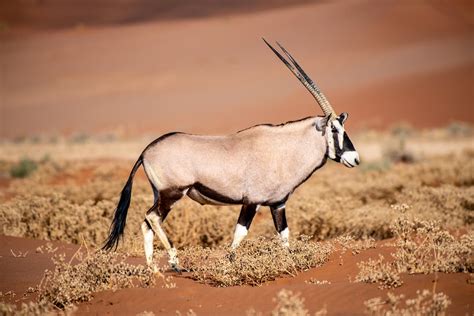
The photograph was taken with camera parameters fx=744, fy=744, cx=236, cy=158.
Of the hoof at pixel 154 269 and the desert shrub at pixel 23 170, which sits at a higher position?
the desert shrub at pixel 23 170

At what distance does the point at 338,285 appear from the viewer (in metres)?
7.12

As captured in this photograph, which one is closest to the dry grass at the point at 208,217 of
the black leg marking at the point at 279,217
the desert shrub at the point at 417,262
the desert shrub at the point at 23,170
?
the black leg marking at the point at 279,217

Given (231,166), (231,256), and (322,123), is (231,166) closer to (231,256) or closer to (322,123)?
(231,256)

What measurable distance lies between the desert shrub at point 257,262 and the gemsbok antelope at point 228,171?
246 mm

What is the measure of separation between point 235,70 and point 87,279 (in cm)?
6320

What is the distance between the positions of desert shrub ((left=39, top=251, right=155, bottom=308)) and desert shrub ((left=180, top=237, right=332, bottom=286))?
0.67 m

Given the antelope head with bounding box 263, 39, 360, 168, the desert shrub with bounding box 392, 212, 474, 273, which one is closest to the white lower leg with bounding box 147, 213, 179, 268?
the antelope head with bounding box 263, 39, 360, 168

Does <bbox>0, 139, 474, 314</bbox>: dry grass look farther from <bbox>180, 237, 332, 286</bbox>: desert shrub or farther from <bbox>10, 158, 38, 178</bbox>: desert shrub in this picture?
<bbox>10, 158, 38, 178</bbox>: desert shrub

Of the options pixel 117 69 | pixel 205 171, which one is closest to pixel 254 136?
pixel 205 171

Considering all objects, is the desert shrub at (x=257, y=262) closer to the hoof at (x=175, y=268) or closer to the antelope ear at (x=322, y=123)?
the hoof at (x=175, y=268)

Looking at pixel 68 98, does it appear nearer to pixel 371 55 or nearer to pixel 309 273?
pixel 371 55

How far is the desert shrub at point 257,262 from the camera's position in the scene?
25.3 ft

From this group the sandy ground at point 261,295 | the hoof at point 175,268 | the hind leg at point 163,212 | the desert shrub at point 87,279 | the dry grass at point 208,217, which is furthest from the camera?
the dry grass at point 208,217

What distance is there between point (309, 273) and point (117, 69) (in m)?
63.4
